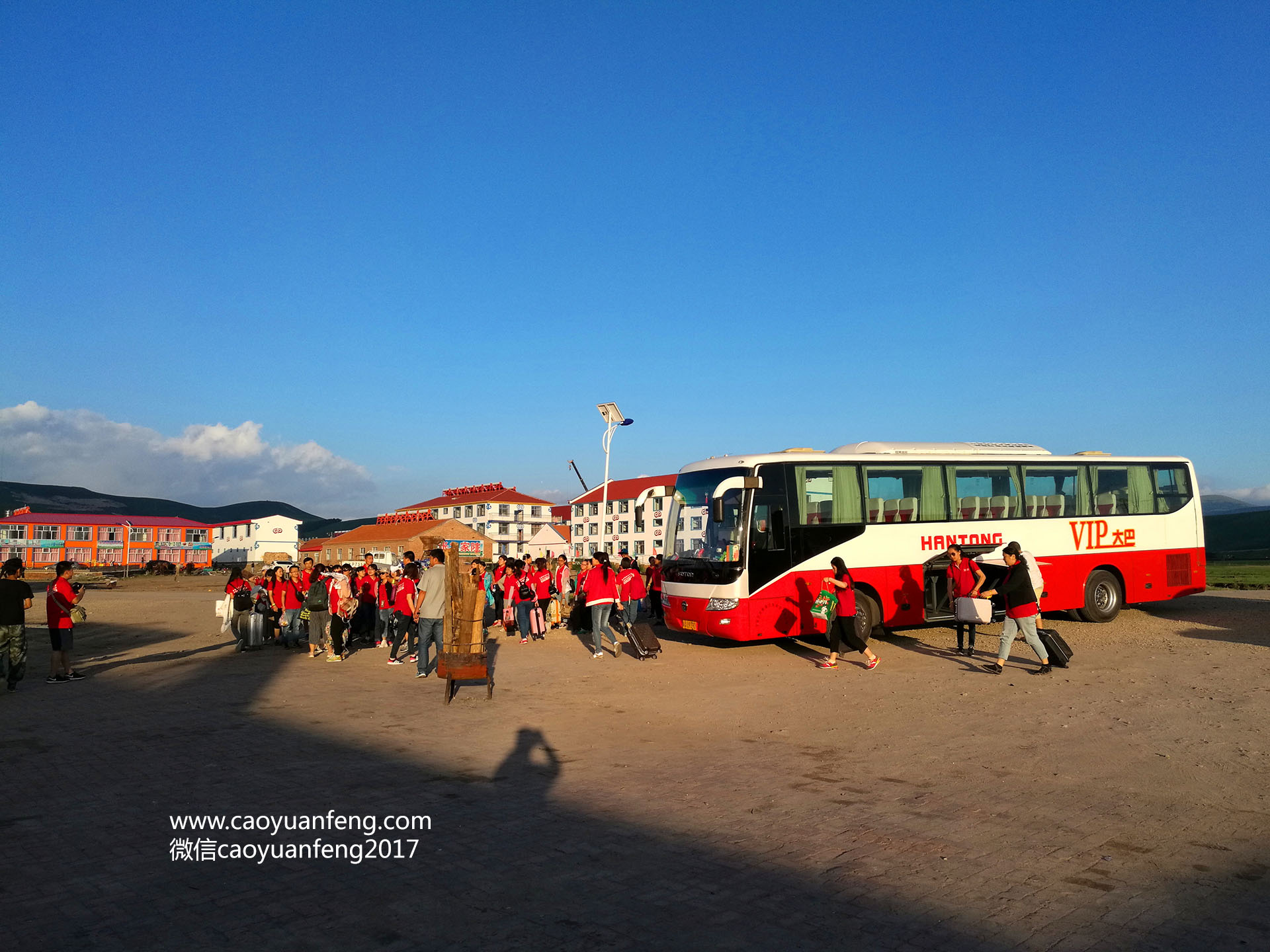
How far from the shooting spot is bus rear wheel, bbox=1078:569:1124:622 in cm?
1780

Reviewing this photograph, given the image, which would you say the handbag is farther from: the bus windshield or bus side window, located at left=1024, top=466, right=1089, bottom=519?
bus side window, located at left=1024, top=466, right=1089, bottom=519

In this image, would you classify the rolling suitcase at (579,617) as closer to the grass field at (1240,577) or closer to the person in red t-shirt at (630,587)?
the person in red t-shirt at (630,587)

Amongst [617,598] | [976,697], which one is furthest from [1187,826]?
[617,598]

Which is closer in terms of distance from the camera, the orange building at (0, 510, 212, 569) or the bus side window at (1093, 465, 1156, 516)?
the bus side window at (1093, 465, 1156, 516)

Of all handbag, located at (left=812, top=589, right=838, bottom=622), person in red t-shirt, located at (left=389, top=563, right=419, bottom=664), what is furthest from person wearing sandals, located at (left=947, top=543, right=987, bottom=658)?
person in red t-shirt, located at (left=389, top=563, right=419, bottom=664)

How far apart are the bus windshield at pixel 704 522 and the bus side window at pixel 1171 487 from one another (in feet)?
32.9

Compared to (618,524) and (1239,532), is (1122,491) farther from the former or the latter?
(1239,532)

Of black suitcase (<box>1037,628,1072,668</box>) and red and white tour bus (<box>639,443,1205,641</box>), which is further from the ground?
red and white tour bus (<box>639,443,1205,641</box>)

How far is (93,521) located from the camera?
94125 millimetres

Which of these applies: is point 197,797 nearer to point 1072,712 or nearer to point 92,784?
point 92,784

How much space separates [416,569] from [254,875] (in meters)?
11.7

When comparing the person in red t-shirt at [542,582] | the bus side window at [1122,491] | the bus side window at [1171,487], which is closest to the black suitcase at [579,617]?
the person in red t-shirt at [542,582]

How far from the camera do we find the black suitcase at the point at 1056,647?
12344mm

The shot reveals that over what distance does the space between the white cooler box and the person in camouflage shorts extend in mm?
13921
